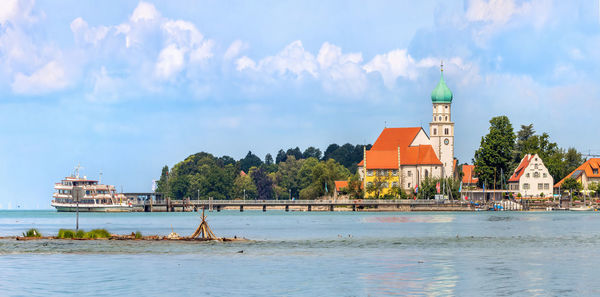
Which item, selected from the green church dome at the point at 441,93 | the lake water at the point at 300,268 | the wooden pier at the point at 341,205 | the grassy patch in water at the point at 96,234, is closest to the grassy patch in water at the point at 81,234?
the grassy patch in water at the point at 96,234

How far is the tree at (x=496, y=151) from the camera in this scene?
530 feet

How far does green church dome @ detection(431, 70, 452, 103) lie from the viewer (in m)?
182

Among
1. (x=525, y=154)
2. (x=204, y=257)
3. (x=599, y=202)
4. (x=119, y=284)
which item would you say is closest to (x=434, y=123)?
(x=525, y=154)

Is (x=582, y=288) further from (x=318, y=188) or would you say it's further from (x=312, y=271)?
(x=318, y=188)

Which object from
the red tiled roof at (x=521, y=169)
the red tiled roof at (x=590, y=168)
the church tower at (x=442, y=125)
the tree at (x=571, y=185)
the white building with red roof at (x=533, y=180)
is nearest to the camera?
the white building with red roof at (x=533, y=180)

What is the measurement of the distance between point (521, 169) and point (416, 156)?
22.8 metres

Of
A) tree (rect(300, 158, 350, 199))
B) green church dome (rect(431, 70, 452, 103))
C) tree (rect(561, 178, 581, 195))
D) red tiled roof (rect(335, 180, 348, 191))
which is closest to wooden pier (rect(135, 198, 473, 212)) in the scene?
tree (rect(300, 158, 350, 199))

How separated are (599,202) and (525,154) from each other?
1963 centimetres

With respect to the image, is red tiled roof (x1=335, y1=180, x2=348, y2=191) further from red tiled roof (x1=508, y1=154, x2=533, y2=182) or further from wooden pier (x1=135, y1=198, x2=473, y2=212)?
red tiled roof (x1=508, y1=154, x2=533, y2=182)

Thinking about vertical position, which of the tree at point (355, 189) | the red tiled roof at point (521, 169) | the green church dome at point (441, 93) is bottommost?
the tree at point (355, 189)

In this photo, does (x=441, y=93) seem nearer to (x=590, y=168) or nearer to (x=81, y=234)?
(x=590, y=168)

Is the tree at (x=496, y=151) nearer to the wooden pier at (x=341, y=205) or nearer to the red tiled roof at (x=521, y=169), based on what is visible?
the red tiled roof at (x=521, y=169)

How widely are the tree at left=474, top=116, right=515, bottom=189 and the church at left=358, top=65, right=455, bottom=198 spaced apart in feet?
42.9

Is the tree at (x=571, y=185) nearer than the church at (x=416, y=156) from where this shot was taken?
Yes
